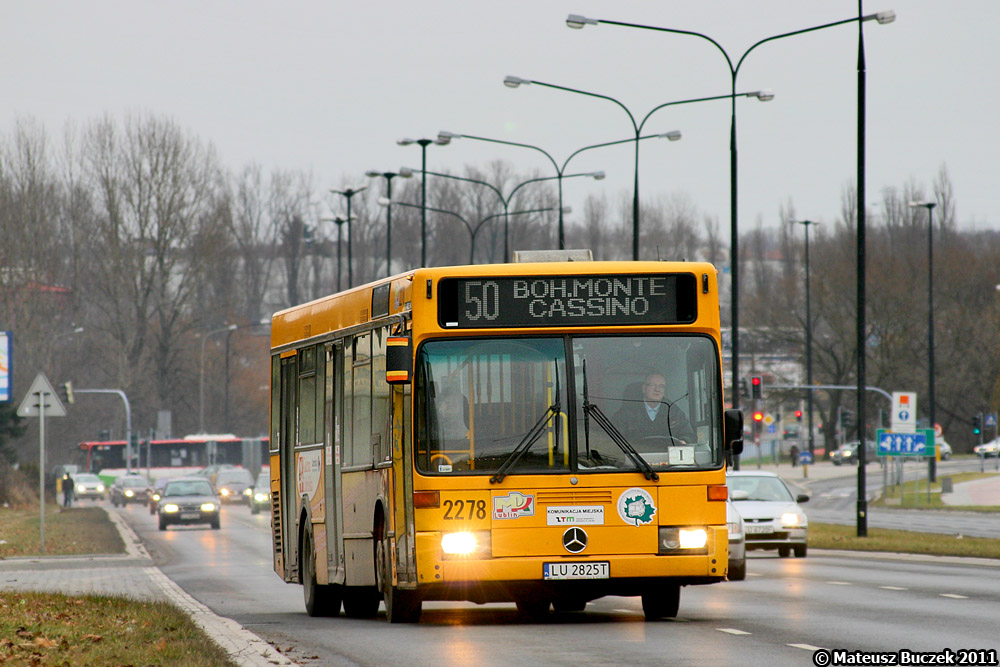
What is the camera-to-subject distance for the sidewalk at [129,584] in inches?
489

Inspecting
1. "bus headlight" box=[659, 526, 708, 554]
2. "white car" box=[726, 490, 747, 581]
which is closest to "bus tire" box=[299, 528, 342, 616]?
"bus headlight" box=[659, 526, 708, 554]

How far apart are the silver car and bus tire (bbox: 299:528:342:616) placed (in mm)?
12473

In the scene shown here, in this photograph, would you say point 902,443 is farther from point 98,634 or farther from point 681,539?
point 98,634

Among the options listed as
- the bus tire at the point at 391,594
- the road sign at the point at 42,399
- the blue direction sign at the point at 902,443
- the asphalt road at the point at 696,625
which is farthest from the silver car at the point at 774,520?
the bus tire at the point at 391,594

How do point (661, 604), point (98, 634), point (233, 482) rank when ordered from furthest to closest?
point (233, 482), point (661, 604), point (98, 634)

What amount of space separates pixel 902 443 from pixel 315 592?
2436 centimetres

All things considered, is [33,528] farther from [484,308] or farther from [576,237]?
[576,237]

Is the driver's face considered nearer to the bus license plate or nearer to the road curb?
the bus license plate

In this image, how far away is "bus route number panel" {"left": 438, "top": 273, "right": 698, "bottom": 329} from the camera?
1405 cm

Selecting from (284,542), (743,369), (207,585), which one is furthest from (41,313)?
(284,542)

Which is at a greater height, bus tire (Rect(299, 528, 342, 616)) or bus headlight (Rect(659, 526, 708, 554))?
bus headlight (Rect(659, 526, 708, 554))

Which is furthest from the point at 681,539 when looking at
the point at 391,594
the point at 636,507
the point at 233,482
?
the point at 233,482

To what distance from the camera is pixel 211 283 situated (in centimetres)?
9162

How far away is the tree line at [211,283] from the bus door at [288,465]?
53.8 metres
